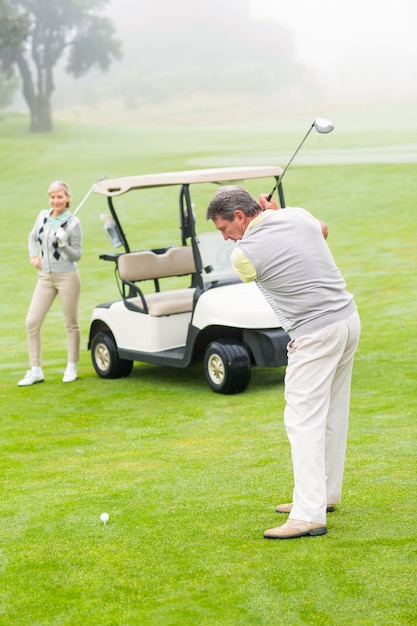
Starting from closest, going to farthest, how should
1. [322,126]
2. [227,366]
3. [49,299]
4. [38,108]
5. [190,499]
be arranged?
[190,499] → [322,126] → [227,366] → [49,299] → [38,108]

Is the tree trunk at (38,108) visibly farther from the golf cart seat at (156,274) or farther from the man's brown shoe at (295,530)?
the man's brown shoe at (295,530)

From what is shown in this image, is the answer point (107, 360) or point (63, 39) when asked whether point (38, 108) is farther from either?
point (107, 360)

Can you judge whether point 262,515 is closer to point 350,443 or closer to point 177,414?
point 350,443

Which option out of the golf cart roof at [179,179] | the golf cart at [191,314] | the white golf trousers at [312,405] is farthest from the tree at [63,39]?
the white golf trousers at [312,405]

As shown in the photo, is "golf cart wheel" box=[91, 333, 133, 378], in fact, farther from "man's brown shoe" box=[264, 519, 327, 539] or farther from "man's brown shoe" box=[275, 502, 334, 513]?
"man's brown shoe" box=[264, 519, 327, 539]

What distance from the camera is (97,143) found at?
47031mm

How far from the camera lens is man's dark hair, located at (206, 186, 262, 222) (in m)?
4.42

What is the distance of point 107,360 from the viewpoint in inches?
369

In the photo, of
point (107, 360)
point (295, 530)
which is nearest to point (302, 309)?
point (295, 530)

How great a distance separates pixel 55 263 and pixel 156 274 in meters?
0.88

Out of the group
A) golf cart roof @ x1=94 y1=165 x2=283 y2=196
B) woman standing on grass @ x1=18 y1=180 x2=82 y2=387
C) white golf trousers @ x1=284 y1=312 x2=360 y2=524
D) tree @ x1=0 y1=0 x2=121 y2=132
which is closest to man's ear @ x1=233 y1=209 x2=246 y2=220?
white golf trousers @ x1=284 y1=312 x2=360 y2=524

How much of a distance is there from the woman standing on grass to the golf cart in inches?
12.3

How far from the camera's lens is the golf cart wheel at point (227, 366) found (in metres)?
8.13

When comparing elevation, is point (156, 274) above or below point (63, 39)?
below
